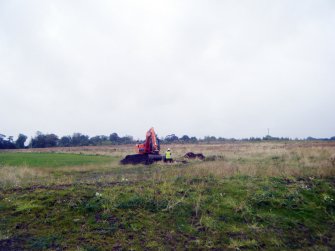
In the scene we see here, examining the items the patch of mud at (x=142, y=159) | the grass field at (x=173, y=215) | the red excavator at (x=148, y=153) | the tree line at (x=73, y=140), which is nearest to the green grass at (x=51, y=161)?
the patch of mud at (x=142, y=159)

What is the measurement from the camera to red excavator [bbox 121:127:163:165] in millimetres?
23764

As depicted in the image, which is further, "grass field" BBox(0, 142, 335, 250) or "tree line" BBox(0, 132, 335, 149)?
"tree line" BBox(0, 132, 335, 149)

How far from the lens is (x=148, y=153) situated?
86.6 feet

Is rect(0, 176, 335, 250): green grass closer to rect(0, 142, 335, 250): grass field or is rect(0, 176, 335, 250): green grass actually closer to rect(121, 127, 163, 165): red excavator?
rect(0, 142, 335, 250): grass field

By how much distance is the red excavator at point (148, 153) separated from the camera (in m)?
23.8

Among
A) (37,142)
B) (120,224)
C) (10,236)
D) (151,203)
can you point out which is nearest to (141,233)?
(120,224)

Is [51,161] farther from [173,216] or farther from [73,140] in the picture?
[73,140]

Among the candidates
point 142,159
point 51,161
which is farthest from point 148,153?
point 51,161

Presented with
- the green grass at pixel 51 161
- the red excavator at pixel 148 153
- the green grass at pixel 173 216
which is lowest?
the green grass at pixel 173 216

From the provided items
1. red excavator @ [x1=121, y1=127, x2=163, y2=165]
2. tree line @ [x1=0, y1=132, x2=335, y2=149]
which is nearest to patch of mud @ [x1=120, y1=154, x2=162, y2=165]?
red excavator @ [x1=121, y1=127, x2=163, y2=165]

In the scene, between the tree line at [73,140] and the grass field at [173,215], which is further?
the tree line at [73,140]

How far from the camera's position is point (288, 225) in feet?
22.4

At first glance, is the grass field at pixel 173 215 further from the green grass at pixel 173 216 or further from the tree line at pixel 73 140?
the tree line at pixel 73 140

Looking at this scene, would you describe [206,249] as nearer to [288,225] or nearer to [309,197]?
[288,225]
